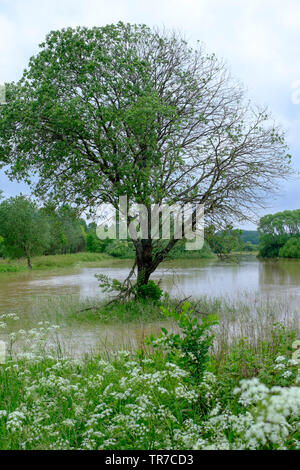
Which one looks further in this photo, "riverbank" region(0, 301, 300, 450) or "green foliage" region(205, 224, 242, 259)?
"green foliage" region(205, 224, 242, 259)

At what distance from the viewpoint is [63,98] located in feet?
39.2

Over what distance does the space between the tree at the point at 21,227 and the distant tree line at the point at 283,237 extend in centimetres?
1937

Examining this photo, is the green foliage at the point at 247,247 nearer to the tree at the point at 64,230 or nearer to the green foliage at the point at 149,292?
the green foliage at the point at 149,292

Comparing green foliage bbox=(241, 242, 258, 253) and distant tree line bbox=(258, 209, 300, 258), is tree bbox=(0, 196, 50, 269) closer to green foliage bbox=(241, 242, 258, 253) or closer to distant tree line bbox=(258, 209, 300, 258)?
green foliage bbox=(241, 242, 258, 253)

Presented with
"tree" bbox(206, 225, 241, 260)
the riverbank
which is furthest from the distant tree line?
the riverbank

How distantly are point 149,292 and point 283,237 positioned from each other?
3040cm

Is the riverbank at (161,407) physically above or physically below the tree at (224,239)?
below

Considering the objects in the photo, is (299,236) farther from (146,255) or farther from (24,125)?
(24,125)

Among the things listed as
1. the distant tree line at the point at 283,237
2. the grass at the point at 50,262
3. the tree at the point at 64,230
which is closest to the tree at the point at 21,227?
the tree at the point at 64,230

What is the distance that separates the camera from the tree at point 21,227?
3359 centimetres

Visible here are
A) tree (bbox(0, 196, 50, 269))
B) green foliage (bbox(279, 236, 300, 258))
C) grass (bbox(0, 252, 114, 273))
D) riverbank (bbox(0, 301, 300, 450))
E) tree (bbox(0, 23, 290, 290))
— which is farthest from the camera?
green foliage (bbox(279, 236, 300, 258))

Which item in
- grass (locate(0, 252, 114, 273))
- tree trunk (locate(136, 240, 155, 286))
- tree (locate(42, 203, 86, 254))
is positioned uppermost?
tree (locate(42, 203, 86, 254))

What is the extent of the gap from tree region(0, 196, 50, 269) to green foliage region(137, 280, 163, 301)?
70.7ft
